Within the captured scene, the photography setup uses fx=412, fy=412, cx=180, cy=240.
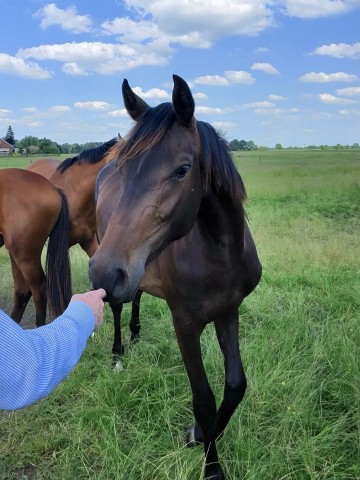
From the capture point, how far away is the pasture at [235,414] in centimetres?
229

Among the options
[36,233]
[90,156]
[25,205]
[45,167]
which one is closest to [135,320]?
[36,233]

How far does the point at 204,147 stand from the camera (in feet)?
6.38

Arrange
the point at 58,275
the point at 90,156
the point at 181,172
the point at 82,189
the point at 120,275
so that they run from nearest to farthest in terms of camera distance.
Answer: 1. the point at 120,275
2. the point at 181,172
3. the point at 58,275
4. the point at 82,189
5. the point at 90,156

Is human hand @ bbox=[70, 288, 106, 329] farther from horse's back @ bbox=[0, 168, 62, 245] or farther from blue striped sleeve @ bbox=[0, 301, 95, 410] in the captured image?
horse's back @ bbox=[0, 168, 62, 245]

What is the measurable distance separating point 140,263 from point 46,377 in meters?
0.53

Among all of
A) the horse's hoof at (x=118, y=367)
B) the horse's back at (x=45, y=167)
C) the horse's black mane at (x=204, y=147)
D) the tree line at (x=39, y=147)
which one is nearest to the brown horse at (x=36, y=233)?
the horse's hoof at (x=118, y=367)

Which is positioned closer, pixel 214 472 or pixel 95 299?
pixel 95 299

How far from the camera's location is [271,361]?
10.3ft

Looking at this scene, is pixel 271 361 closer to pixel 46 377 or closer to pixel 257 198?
pixel 46 377

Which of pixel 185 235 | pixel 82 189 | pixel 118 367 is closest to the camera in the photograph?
pixel 185 235

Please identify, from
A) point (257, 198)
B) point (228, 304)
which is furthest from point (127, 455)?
point (257, 198)

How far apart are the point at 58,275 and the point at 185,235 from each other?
260 centimetres

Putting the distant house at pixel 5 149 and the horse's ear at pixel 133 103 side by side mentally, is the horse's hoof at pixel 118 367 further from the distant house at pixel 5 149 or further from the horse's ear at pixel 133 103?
the distant house at pixel 5 149

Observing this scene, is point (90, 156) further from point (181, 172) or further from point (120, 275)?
point (120, 275)
